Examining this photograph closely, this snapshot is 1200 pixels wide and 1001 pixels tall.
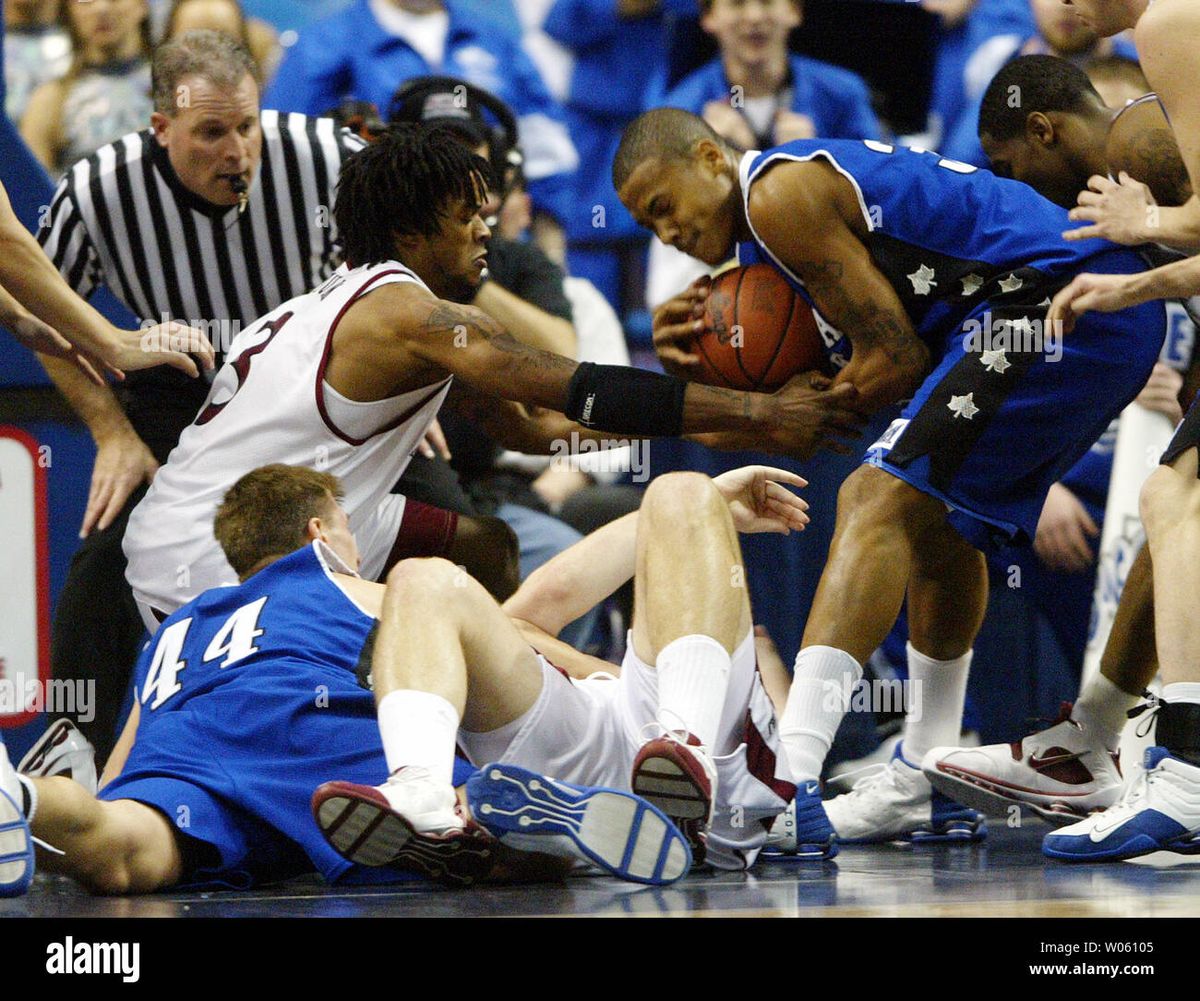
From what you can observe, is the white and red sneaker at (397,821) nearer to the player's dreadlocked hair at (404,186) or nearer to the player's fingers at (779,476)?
the player's fingers at (779,476)

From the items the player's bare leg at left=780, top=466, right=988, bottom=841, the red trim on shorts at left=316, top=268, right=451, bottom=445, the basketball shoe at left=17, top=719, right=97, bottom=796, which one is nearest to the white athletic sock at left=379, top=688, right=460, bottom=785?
the player's bare leg at left=780, top=466, right=988, bottom=841

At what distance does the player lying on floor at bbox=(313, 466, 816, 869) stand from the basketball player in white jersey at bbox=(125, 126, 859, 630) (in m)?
0.31

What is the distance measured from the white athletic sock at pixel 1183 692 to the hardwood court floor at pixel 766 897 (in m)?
0.28

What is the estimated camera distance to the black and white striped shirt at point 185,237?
4230mm

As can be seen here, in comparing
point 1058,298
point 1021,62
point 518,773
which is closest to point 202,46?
point 1021,62

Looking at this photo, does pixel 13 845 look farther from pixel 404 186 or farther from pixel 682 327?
pixel 682 327

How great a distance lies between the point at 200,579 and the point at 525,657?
1169 millimetres

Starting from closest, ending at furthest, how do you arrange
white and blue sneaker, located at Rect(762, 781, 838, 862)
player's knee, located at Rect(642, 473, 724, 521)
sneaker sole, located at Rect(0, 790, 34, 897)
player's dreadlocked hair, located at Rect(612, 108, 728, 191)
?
sneaker sole, located at Rect(0, 790, 34, 897), player's knee, located at Rect(642, 473, 724, 521), white and blue sneaker, located at Rect(762, 781, 838, 862), player's dreadlocked hair, located at Rect(612, 108, 728, 191)

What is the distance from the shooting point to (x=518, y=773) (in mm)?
2332

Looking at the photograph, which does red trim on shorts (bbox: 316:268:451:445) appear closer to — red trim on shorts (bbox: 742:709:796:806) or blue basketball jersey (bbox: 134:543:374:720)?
blue basketball jersey (bbox: 134:543:374:720)

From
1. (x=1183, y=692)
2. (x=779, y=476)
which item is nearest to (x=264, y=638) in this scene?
(x=779, y=476)

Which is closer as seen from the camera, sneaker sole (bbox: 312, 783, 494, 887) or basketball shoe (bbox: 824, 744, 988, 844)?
sneaker sole (bbox: 312, 783, 494, 887)

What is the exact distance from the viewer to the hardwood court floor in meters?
2.30
